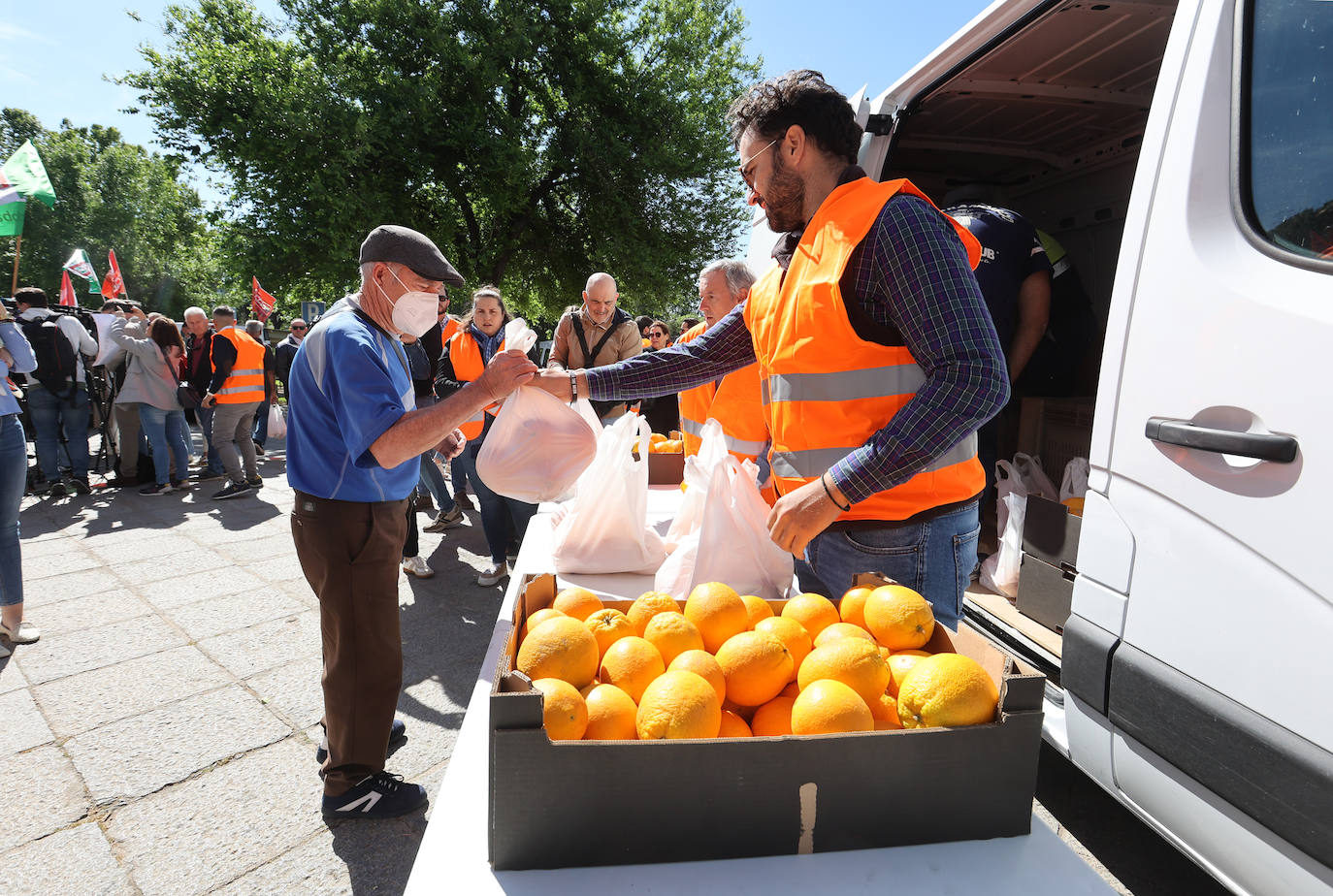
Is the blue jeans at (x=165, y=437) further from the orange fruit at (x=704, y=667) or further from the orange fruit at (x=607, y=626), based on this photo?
the orange fruit at (x=704, y=667)

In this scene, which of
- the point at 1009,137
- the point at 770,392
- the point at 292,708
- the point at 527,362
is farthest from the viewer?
the point at 1009,137

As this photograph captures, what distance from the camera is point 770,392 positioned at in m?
1.73

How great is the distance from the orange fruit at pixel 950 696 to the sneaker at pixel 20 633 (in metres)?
4.86

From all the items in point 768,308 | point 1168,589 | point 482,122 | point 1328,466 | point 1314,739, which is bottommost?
point 1314,739

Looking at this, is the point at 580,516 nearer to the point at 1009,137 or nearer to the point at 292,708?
the point at 292,708

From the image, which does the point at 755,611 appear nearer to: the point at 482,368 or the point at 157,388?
the point at 482,368

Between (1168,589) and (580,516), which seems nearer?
(1168,589)

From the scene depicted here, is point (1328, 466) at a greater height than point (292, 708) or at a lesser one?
greater

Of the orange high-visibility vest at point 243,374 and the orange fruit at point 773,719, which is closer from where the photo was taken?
the orange fruit at point 773,719

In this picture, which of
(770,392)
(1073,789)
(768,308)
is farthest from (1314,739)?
(1073,789)

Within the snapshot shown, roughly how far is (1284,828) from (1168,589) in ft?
1.37

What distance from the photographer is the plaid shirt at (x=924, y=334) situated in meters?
1.37

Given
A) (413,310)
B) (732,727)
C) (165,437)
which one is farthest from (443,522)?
(732,727)

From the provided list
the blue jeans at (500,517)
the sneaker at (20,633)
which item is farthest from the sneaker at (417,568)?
the sneaker at (20,633)
